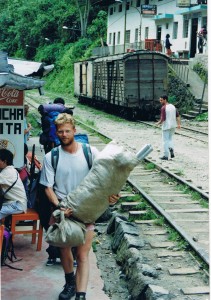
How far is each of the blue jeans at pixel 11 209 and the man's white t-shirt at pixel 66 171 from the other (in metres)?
1.33

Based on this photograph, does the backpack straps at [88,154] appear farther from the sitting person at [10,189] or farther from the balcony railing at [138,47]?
the balcony railing at [138,47]

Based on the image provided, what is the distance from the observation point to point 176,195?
444 inches

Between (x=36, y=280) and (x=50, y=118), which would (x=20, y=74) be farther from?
(x=36, y=280)

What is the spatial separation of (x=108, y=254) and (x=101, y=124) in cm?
1923

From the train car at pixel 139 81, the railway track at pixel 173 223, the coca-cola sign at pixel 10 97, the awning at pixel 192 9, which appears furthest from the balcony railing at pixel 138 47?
the coca-cola sign at pixel 10 97

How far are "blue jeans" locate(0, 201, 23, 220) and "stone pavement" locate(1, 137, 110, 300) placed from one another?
0.62 meters

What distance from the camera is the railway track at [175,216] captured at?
6.90 meters

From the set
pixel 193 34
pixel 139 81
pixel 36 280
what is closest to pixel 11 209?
pixel 36 280

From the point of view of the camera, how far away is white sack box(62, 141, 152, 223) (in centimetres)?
510

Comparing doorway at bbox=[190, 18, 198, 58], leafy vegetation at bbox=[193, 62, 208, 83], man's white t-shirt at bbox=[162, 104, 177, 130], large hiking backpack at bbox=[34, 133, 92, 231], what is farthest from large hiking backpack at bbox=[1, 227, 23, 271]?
doorway at bbox=[190, 18, 198, 58]

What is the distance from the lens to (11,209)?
22.3 ft

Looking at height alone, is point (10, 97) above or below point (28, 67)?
below

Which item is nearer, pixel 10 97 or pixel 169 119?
pixel 10 97

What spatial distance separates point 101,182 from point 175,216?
4.74m
